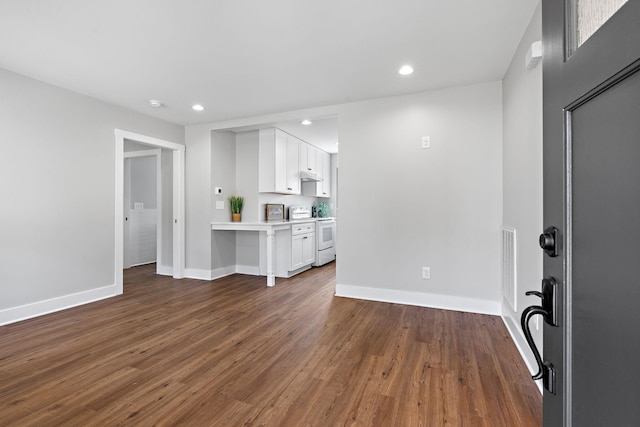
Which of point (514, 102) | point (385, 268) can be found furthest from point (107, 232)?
point (514, 102)

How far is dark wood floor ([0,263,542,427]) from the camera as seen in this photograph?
1.56 meters

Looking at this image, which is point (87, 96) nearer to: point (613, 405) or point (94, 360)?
point (94, 360)

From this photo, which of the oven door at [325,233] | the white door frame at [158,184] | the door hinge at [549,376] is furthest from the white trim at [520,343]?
the white door frame at [158,184]

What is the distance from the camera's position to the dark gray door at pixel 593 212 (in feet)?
1.51

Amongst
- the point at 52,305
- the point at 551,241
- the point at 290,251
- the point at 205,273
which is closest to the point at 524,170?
the point at 551,241

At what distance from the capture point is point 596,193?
1.79 feet

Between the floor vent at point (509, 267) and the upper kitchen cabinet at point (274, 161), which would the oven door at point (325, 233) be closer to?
the upper kitchen cabinet at point (274, 161)

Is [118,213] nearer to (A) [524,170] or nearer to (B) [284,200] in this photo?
(B) [284,200]

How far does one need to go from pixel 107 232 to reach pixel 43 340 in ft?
4.78

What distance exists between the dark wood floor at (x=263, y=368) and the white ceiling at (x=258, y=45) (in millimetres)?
2335

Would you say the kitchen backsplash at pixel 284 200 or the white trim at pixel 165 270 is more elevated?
the kitchen backsplash at pixel 284 200

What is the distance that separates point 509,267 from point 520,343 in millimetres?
634

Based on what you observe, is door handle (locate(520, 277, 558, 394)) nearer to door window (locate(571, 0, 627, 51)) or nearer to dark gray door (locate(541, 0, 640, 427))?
dark gray door (locate(541, 0, 640, 427))

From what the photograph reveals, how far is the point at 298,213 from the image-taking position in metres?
5.55
